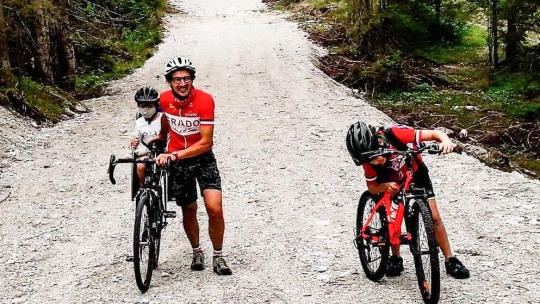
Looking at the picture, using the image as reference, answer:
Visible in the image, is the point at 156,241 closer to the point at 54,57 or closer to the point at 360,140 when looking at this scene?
the point at 360,140

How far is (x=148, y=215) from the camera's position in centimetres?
591

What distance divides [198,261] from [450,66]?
17.6 m

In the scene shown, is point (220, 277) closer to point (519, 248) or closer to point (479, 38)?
point (519, 248)

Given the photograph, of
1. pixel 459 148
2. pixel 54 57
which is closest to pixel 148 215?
pixel 459 148

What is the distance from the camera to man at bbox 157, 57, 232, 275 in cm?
575

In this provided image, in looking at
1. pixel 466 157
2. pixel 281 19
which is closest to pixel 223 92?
pixel 466 157

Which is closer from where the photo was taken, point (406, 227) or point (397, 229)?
point (397, 229)

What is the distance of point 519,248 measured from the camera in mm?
6703

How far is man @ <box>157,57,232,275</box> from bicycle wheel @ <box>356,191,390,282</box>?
1.37 m

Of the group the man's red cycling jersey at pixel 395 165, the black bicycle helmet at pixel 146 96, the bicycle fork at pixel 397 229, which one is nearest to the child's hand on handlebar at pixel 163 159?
the black bicycle helmet at pixel 146 96

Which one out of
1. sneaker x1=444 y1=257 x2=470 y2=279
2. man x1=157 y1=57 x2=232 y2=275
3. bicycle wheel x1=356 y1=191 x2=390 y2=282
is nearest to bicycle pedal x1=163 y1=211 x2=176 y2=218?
man x1=157 y1=57 x2=232 y2=275

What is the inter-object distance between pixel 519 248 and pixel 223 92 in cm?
1244

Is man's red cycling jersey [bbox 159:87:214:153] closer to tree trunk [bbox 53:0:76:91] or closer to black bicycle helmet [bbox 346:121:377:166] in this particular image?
black bicycle helmet [bbox 346:121:377:166]

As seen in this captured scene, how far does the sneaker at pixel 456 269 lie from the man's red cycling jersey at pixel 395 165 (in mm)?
1067
